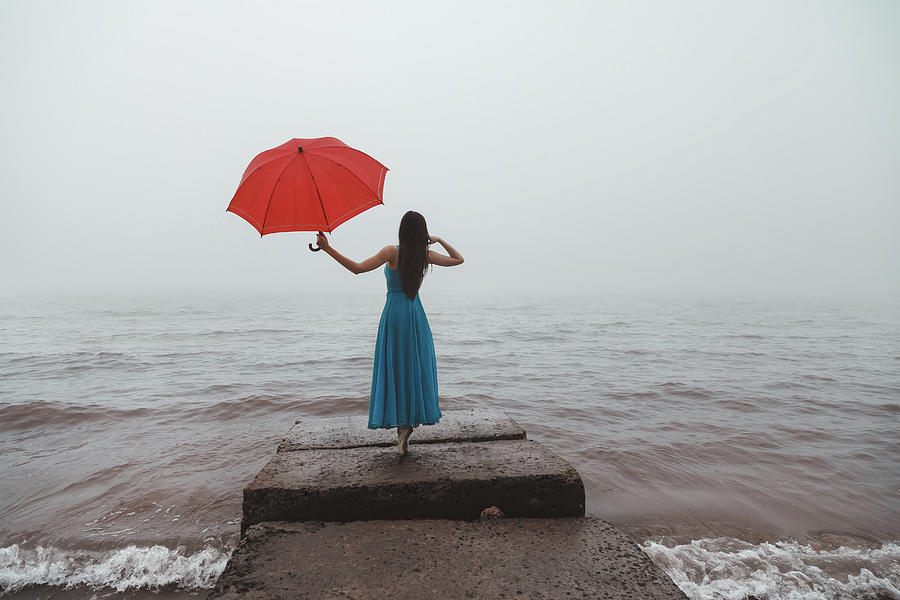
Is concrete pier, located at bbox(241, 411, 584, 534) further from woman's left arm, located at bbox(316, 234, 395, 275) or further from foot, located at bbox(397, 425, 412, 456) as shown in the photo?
woman's left arm, located at bbox(316, 234, 395, 275)

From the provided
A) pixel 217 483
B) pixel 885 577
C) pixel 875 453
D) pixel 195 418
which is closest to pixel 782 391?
pixel 875 453

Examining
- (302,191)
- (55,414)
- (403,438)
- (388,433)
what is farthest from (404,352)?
(55,414)

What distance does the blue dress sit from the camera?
11.2 feet

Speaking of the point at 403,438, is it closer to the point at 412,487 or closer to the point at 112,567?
the point at 412,487

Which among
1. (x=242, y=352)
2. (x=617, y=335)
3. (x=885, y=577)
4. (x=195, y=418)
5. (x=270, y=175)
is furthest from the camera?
(x=617, y=335)

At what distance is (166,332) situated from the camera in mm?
20750

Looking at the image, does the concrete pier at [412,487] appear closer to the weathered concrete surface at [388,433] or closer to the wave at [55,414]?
the weathered concrete surface at [388,433]

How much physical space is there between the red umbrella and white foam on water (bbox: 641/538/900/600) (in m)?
3.65

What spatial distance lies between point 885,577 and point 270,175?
5.46 metres

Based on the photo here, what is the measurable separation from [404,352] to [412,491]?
3.23ft

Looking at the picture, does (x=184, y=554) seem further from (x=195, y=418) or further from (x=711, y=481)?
(x=711, y=481)

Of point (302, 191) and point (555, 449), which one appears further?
point (555, 449)

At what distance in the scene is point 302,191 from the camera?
3.04 metres

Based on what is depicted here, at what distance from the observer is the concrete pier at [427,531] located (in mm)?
2264
